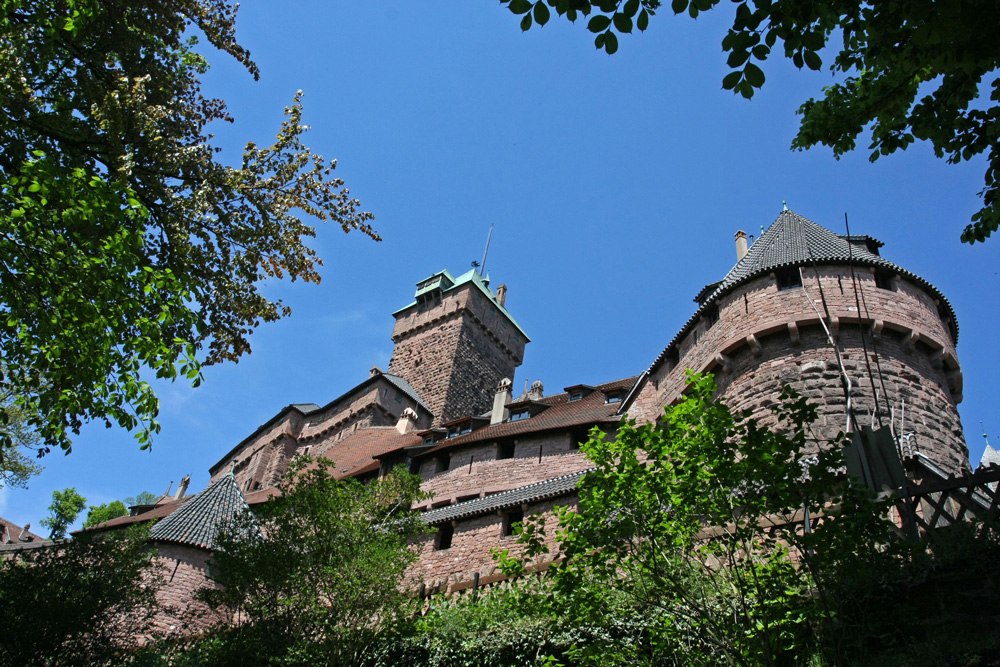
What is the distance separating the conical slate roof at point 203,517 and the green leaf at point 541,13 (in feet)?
51.3

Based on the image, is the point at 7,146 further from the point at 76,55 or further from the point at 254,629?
the point at 254,629

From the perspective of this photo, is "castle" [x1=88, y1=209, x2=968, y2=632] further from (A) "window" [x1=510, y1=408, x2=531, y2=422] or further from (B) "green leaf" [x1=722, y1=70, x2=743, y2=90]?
(B) "green leaf" [x1=722, y1=70, x2=743, y2=90]

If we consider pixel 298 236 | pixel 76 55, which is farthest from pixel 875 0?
pixel 76 55

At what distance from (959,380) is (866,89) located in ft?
34.4

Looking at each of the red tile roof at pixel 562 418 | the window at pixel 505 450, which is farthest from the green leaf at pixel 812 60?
the window at pixel 505 450

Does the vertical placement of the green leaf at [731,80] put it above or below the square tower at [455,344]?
below

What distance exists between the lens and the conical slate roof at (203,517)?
2058 centimetres

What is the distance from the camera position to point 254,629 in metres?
13.8

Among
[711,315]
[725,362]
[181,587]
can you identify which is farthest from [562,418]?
[181,587]

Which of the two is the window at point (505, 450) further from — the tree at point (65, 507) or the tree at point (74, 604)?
the tree at point (65, 507)

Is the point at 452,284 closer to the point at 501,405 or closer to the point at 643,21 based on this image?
the point at 501,405

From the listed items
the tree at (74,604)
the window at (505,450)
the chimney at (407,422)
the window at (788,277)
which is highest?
the chimney at (407,422)

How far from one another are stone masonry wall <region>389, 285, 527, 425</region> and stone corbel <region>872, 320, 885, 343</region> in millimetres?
28619

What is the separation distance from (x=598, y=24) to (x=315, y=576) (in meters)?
11.7
